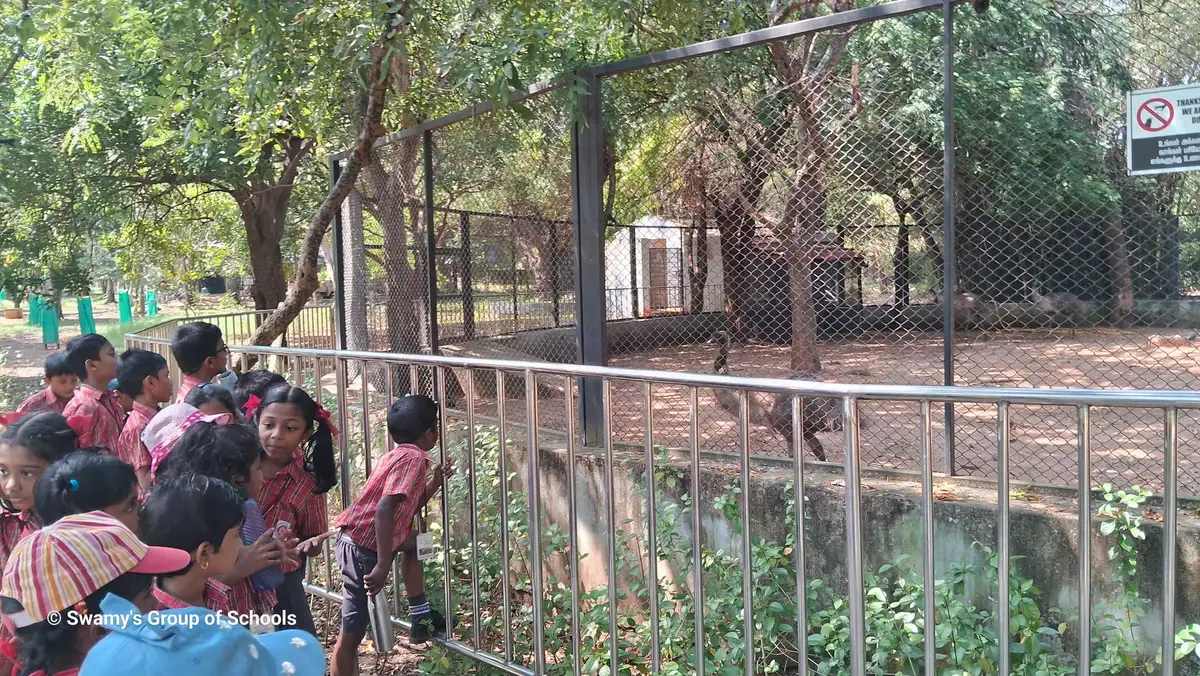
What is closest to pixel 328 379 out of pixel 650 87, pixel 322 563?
pixel 322 563

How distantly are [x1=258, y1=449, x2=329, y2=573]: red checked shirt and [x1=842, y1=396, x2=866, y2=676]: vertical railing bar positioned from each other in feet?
7.39

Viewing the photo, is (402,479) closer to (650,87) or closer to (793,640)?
(793,640)

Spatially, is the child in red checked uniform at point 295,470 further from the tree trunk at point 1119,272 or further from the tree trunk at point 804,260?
the tree trunk at point 1119,272

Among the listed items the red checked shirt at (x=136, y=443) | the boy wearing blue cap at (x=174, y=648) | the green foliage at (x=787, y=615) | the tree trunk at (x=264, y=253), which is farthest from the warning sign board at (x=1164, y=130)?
the tree trunk at (x=264, y=253)

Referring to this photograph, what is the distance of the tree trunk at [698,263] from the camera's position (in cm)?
595

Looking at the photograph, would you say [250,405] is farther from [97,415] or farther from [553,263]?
[553,263]

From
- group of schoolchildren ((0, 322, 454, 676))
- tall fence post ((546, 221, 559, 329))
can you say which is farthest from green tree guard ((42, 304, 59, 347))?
tall fence post ((546, 221, 559, 329))

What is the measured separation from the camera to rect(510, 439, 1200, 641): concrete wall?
133 inches

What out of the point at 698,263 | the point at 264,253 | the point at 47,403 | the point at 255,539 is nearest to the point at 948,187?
the point at 698,263

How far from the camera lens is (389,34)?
513cm

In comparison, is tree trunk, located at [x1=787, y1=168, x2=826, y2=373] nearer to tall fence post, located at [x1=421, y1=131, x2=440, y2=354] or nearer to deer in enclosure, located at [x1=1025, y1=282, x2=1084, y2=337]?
tall fence post, located at [x1=421, y1=131, x2=440, y2=354]

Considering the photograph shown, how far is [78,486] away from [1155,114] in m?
4.32

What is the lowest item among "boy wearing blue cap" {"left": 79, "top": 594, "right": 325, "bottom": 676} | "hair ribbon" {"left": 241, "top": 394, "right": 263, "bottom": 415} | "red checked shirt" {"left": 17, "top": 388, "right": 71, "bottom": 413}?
"boy wearing blue cap" {"left": 79, "top": 594, "right": 325, "bottom": 676}

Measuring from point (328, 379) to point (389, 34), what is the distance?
19.5 feet
